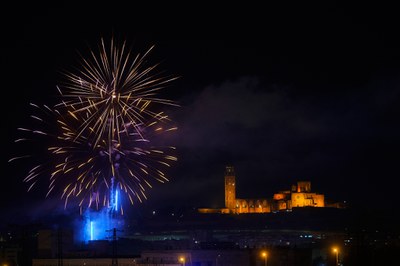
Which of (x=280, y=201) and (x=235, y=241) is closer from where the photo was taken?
(x=235, y=241)

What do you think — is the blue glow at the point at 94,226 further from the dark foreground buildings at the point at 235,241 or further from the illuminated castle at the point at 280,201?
the illuminated castle at the point at 280,201

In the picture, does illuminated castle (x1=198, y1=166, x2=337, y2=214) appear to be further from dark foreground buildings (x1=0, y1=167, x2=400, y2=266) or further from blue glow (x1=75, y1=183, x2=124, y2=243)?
blue glow (x1=75, y1=183, x2=124, y2=243)

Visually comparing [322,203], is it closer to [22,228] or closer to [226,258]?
[22,228]

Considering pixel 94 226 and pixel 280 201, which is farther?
pixel 280 201

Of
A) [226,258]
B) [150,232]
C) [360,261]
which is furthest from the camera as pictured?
[150,232]

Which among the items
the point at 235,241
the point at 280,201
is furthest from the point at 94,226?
the point at 280,201

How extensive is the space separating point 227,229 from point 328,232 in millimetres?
19442

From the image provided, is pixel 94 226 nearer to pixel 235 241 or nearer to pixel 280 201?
pixel 235 241

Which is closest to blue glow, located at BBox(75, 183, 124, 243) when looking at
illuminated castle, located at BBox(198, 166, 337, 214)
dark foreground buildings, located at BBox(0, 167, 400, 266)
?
dark foreground buildings, located at BBox(0, 167, 400, 266)

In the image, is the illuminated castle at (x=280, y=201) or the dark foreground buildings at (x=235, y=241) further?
the illuminated castle at (x=280, y=201)

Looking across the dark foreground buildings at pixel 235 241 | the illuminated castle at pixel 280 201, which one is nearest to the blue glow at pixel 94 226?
the dark foreground buildings at pixel 235 241

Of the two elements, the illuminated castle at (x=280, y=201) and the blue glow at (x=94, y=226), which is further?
the illuminated castle at (x=280, y=201)

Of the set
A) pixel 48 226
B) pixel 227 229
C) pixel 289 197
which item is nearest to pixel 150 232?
pixel 227 229

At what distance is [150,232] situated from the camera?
593 ft
